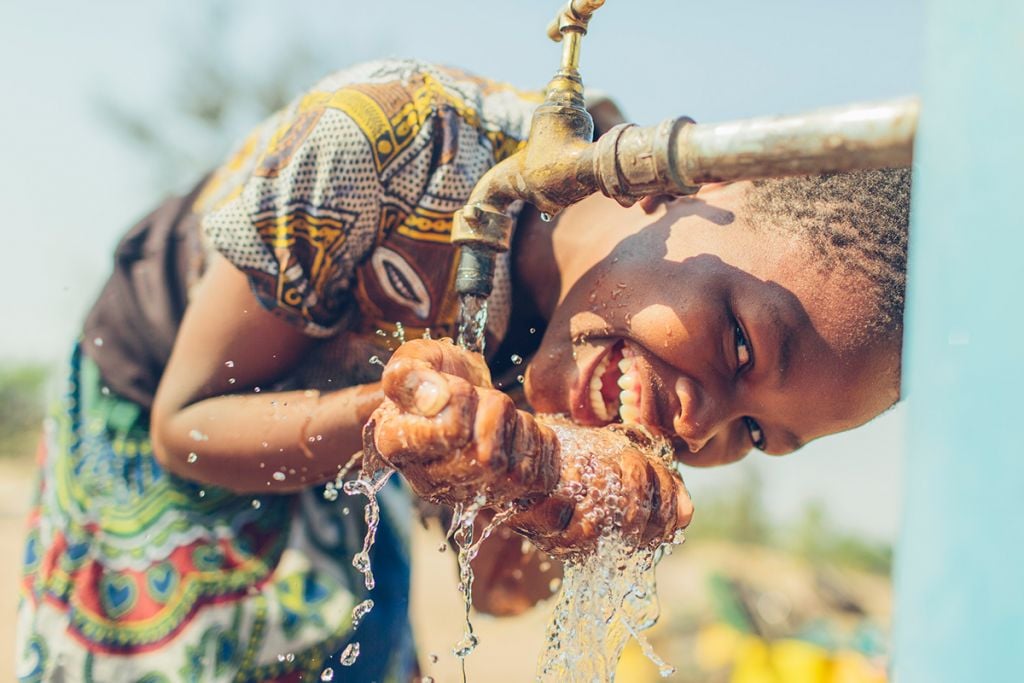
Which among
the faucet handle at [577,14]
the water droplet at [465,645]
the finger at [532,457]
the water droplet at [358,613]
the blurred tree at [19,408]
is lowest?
the blurred tree at [19,408]

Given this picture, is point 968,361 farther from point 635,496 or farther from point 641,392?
point 641,392

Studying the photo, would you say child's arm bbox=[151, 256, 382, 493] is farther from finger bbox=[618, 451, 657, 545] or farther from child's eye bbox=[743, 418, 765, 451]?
child's eye bbox=[743, 418, 765, 451]

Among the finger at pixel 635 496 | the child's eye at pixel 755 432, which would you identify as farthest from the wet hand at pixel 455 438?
the child's eye at pixel 755 432

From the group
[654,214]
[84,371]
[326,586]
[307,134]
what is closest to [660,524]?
[654,214]

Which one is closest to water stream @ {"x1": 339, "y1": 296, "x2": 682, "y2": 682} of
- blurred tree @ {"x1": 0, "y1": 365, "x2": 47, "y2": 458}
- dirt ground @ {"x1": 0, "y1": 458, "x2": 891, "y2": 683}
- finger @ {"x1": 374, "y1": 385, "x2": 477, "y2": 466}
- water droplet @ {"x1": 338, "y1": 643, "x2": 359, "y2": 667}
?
finger @ {"x1": 374, "y1": 385, "x2": 477, "y2": 466}

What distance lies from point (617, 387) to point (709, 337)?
18 cm

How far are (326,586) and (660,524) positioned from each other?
931mm

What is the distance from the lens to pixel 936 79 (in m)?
0.66

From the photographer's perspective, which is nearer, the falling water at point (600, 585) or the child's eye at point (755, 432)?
the falling water at point (600, 585)

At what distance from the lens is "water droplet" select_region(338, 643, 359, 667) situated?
6.27 feet

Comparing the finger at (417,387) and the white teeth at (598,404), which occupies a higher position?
the finger at (417,387)

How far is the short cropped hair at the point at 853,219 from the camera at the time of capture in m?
1.37

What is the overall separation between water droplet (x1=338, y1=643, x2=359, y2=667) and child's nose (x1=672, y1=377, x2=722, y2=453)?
2.89 ft

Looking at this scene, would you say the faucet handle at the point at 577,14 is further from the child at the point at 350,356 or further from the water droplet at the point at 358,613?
the water droplet at the point at 358,613
